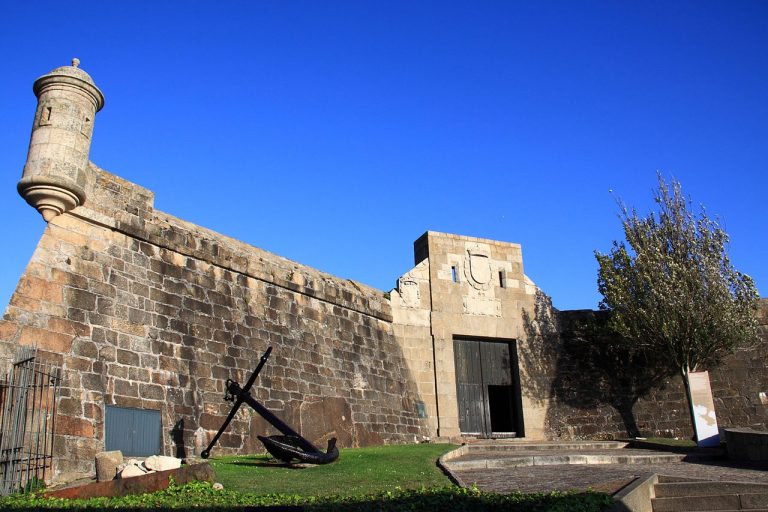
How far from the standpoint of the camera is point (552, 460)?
11.5 metres

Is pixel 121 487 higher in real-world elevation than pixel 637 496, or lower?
higher

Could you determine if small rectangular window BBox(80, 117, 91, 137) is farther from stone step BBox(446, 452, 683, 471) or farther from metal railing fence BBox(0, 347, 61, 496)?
stone step BBox(446, 452, 683, 471)

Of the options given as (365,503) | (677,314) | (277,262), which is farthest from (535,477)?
(677,314)

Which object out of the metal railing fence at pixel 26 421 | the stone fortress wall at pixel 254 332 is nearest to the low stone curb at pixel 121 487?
the metal railing fence at pixel 26 421

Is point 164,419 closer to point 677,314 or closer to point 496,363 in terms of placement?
point 496,363

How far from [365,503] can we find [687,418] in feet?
43.5

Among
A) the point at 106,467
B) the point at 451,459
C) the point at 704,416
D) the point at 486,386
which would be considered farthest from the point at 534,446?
the point at 106,467

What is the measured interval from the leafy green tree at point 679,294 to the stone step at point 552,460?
4.93 m

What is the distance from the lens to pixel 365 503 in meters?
6.81

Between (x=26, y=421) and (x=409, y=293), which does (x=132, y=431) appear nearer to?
(x=26, y=421)

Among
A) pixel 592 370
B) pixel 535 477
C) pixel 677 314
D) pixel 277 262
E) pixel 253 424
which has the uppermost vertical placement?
pixel 277 262

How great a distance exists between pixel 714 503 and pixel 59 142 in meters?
10.3

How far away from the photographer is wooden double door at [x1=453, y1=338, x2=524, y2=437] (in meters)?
17.2

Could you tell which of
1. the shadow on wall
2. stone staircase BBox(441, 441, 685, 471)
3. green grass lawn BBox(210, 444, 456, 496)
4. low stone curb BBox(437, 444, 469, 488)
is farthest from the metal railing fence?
the shadow on wall
